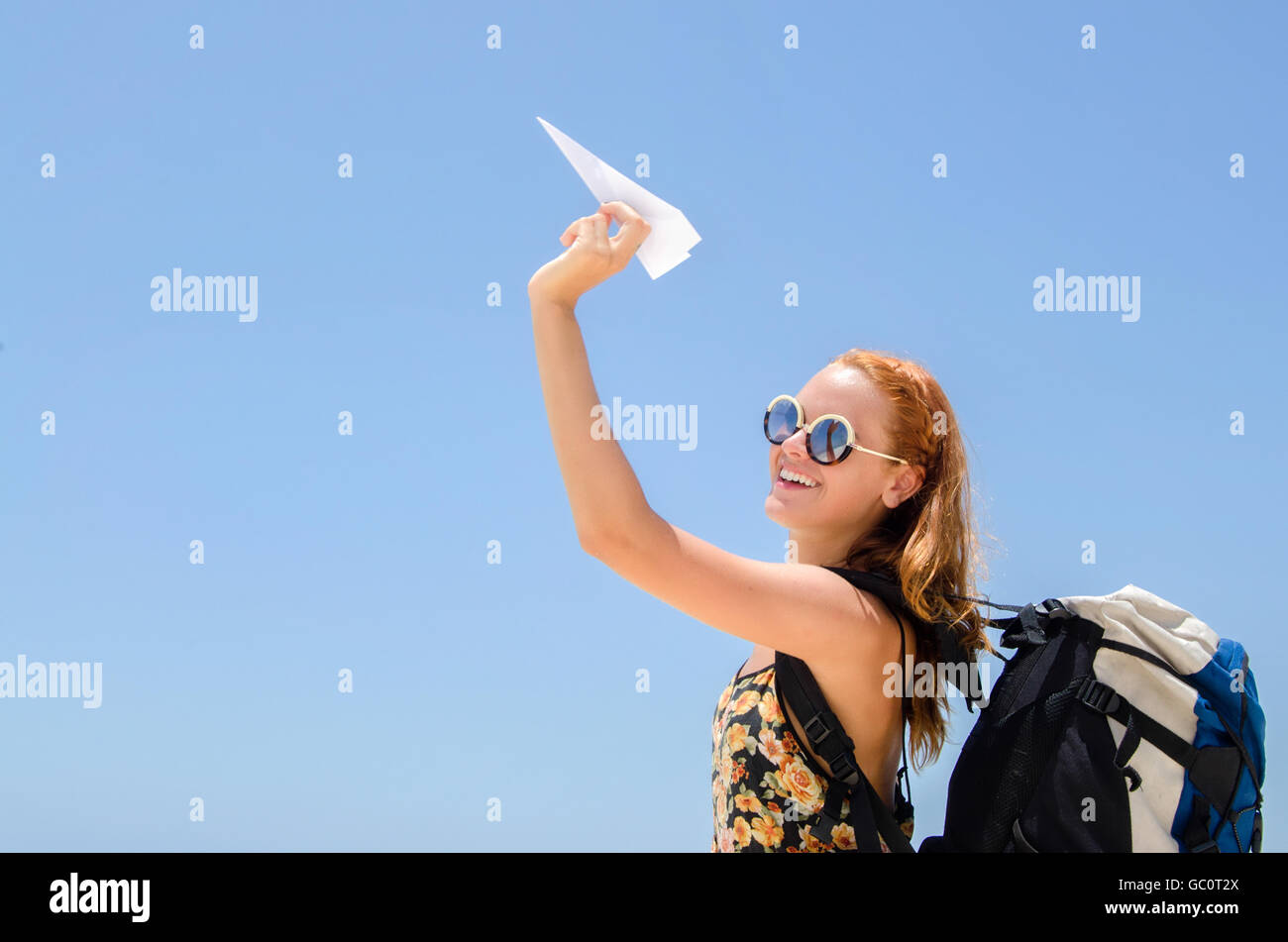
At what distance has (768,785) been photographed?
452cm

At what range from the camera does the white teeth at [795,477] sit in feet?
16.5

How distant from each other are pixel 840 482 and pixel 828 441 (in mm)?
176

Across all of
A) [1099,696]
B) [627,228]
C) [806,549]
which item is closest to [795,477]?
[806,549]

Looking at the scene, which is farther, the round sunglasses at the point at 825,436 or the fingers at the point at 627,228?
the round sunglasses at the point at 825,436

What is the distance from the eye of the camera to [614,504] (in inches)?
140

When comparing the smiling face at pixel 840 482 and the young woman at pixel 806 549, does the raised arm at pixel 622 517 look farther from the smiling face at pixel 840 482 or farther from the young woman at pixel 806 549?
the smiling face at pixel 840 482

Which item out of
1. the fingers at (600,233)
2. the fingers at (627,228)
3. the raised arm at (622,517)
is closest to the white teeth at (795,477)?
the raised arm at (622,517)

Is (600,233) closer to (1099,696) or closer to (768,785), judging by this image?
(768,785)

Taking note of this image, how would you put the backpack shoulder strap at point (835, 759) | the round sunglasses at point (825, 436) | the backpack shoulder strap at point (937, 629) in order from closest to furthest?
the backpack shoulder strap at point (835, 759), the backpack shoulder strap at point (937, 629), the round sunglasses at point (825, 436)

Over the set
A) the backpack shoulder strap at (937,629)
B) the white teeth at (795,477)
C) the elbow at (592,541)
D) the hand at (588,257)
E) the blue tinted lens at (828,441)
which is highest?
the hand at (588,257)

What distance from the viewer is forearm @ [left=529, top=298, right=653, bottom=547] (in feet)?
11.7

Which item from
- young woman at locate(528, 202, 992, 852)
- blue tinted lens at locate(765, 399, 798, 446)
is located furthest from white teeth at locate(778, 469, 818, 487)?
blue tinted lens at locate(765, 399, 798, 446)

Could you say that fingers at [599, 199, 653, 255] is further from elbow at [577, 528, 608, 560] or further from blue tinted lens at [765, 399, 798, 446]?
blue tinted lens at [765, 399, 798, 446]
